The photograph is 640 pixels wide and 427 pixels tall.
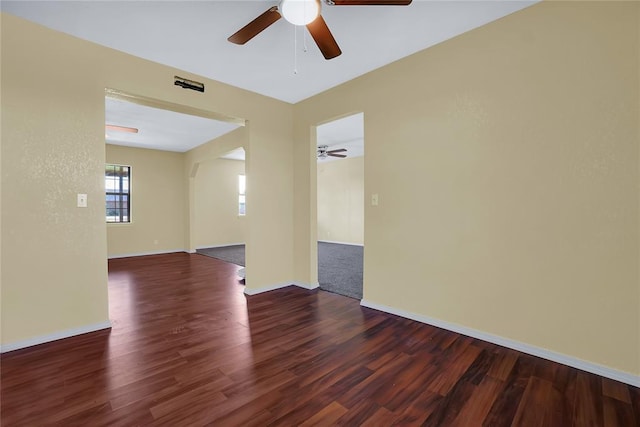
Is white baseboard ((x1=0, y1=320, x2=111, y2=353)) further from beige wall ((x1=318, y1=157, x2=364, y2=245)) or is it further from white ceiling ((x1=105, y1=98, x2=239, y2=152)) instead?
beige wall ((x1=318, y1=157, x2=364, y2=245))

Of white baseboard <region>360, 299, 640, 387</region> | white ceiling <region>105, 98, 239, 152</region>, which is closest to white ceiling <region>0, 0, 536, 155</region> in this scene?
white ceiling <region>105, 98, 239, 152</region>

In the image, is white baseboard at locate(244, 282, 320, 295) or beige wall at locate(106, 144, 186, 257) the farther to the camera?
beige wall at locate(106, 144, 186, 257)

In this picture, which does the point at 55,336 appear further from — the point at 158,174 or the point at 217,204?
the point at 217,204

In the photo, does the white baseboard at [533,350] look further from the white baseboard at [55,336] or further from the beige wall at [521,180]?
the white baseboard at [55,336]

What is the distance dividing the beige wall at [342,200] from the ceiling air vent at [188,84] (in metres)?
5.54

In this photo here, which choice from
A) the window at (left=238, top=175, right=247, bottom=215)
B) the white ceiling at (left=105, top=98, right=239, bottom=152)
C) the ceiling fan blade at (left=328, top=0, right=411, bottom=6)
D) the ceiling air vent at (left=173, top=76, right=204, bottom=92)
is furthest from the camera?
the window at (left=238, top=175, right=247, bottom=215)

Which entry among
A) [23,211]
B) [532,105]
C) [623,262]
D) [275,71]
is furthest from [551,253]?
[23,211]

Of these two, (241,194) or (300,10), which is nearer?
(300,10)

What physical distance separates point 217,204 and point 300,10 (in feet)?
22.0

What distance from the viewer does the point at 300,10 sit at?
1.83 m

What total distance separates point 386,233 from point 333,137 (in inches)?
133

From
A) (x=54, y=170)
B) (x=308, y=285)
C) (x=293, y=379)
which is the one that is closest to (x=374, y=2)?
(x=293, y=379)

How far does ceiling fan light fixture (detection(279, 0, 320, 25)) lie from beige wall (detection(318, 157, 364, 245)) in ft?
20.6

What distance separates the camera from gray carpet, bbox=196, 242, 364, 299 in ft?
12.9
